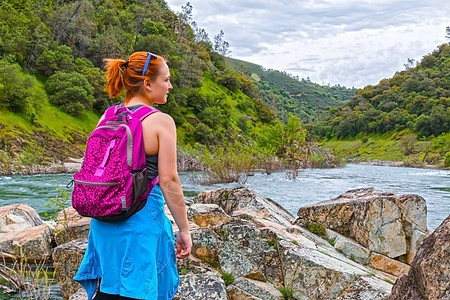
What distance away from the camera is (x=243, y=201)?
32.8ft

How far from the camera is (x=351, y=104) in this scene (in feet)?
465

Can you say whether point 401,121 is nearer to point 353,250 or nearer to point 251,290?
point 353,250

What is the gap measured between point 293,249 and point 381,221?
337cm

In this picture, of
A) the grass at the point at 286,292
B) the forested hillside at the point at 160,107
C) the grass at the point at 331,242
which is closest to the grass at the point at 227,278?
the grass at the point at 286,292

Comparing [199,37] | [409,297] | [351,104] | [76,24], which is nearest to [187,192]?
[409,297]

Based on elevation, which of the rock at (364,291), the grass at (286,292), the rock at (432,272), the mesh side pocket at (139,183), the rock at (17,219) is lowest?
the rock at (17,219)

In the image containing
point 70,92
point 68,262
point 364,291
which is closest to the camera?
point 364,291

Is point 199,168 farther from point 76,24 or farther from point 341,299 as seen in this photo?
point 76,24

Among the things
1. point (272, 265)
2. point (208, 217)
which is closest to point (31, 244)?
point (208, 217)

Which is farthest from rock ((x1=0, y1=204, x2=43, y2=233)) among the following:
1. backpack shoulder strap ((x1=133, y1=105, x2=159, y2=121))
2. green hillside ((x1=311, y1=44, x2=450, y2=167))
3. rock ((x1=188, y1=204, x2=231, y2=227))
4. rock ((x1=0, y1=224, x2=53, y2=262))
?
green hillside ((x1=311, y1=44, x2=450, y2=167))

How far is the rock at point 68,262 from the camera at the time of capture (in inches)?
229

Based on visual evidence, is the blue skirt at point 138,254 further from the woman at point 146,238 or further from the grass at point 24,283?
the grass at point 24,283

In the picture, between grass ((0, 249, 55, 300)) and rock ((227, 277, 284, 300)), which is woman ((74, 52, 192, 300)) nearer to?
grass ((0, 249, 55, 300))

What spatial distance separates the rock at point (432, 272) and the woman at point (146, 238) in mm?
2264
